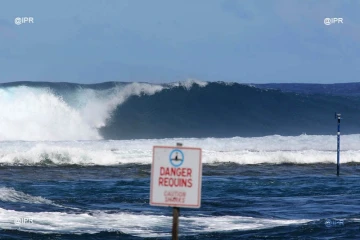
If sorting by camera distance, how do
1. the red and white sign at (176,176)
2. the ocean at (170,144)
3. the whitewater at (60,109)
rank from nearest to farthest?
the red and white sign at (176,176) → the ocean at (170,144) → the whitewater at (60,109)

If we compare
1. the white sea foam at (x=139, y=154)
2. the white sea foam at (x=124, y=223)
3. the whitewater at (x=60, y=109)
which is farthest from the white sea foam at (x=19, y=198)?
the whitewater at (x=60, y=109)

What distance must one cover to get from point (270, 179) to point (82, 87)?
99.1 ft

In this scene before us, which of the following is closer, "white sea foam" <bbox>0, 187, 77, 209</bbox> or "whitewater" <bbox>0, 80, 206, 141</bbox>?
"white sea foam" <bbox>0, 187, 77, 209</bbox>

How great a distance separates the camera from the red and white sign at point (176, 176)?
8.84 meters

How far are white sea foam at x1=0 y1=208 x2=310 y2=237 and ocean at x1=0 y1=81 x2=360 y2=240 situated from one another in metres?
0.04

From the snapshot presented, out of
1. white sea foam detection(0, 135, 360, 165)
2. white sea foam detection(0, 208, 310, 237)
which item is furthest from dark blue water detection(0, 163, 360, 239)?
white sea foam detection(0, 135, 360, 165)

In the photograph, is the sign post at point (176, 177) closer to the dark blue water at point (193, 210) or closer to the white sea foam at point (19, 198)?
the dark blue water at point (193, 210)

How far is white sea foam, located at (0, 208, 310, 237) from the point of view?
53.5 ft

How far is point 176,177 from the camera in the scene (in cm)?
891

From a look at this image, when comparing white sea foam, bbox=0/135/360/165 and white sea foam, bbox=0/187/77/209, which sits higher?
white sea foam, bbox=0/135/360/165

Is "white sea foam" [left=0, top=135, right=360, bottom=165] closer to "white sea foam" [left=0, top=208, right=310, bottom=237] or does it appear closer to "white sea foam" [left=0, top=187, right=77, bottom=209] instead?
"white sea foam" [left=0, top=187, right=77, bottom=209]

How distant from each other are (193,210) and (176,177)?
10.2 meters

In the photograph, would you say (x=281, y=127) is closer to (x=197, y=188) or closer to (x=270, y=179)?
(x=270, y=179)

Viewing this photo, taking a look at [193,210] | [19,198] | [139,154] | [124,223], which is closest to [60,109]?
[139,154]
